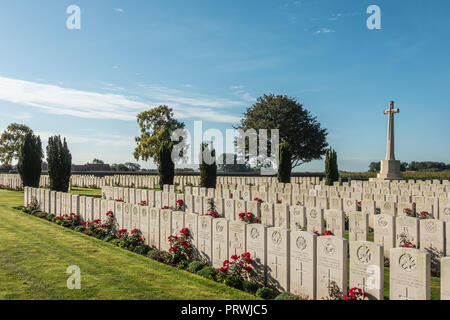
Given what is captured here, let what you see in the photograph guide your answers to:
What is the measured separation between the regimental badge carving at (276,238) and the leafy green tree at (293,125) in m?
41.9

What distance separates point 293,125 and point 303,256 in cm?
4335

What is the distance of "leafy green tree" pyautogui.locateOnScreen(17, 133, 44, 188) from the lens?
81.3ft

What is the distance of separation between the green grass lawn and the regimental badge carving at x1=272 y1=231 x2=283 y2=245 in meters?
1.12

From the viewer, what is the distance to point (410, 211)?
11.7 meters

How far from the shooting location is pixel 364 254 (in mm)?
5387

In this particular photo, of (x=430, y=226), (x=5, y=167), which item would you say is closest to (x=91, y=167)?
(x=5, y=167)

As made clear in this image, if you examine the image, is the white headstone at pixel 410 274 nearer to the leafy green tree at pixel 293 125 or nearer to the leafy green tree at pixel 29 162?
the leafy green tree at pixel 29 162

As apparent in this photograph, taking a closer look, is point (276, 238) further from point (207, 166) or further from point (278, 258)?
point (207, 166)

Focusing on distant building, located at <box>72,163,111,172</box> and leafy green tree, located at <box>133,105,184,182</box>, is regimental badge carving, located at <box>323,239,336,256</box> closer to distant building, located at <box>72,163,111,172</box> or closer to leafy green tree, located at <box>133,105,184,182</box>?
leafy green tree, located at <box>133,105,184,182</box>

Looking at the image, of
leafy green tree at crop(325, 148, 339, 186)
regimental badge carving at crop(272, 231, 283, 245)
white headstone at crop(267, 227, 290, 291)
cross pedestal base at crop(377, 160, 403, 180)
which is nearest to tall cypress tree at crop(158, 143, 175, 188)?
leafy green tree at crop(325, 148, 339, 186)

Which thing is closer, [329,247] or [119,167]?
[329,247]

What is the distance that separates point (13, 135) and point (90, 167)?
14.8 m

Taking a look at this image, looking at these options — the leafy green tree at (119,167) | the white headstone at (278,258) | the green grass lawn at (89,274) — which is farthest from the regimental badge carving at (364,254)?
the leafy green tree at (119,167)

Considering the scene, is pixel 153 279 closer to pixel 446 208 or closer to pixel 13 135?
pixel 446 208
